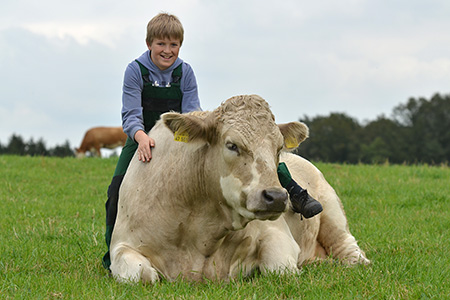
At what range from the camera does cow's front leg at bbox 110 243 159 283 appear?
5289 mm

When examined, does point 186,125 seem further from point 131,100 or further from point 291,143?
point 131,100

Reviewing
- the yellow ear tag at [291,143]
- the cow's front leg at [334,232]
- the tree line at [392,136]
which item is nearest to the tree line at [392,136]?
the tree line at [392,136]

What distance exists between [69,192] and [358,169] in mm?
7554

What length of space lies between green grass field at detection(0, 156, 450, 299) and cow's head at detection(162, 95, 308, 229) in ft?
2.43

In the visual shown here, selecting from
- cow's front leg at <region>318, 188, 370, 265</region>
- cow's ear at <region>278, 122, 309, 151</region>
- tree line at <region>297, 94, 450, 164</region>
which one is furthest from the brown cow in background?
tree line at <region>297, 94, 450, 164</region>

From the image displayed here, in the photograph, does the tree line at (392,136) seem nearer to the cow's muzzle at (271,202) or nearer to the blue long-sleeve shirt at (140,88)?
the blue long-sleeve shirt at (140,88)

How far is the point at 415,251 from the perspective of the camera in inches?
283

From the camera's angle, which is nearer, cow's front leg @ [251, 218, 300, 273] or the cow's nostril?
the cow's nostril

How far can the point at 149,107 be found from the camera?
258 inches

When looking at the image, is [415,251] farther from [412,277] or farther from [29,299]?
[29,299]

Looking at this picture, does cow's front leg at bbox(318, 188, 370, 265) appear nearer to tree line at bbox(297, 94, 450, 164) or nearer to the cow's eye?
the cow's eye

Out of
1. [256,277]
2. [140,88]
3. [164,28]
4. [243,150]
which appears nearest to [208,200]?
[243,150]

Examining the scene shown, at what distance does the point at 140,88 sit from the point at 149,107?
0.26 m

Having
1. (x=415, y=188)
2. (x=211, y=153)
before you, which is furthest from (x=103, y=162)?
(x=211, y=153)
